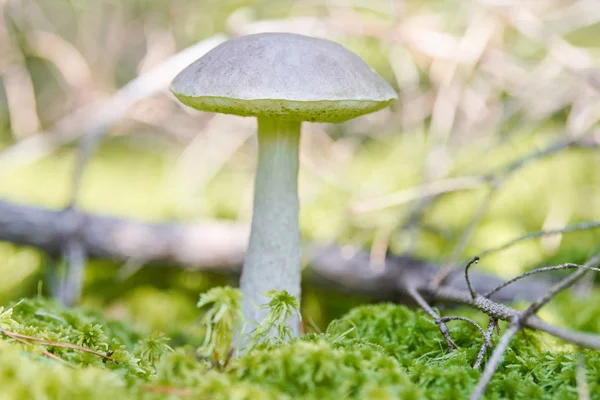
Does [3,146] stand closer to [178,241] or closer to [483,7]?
[178,241]

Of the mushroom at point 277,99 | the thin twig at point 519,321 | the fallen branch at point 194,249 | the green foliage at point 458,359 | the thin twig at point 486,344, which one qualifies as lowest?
the fallen branch at point 194,249

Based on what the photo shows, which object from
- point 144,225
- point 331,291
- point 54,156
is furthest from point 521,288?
point 54,156

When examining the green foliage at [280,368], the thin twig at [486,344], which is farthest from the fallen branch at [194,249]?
the thin twig at [486,344]

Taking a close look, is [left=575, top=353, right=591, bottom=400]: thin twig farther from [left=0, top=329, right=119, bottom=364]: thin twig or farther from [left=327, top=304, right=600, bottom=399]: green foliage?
[left=0, top=329, right=119, bottom=364]: thin twig

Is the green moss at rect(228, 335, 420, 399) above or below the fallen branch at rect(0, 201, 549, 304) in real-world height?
above

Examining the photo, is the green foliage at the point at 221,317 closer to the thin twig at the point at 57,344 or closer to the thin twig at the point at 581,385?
the thin twig at the point at 57,344

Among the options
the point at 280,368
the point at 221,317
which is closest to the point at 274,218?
the point at 221,317

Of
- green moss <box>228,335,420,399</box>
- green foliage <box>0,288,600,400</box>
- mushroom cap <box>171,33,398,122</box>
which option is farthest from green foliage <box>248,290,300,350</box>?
mushroom cap <box>171,33,398,122</box>
